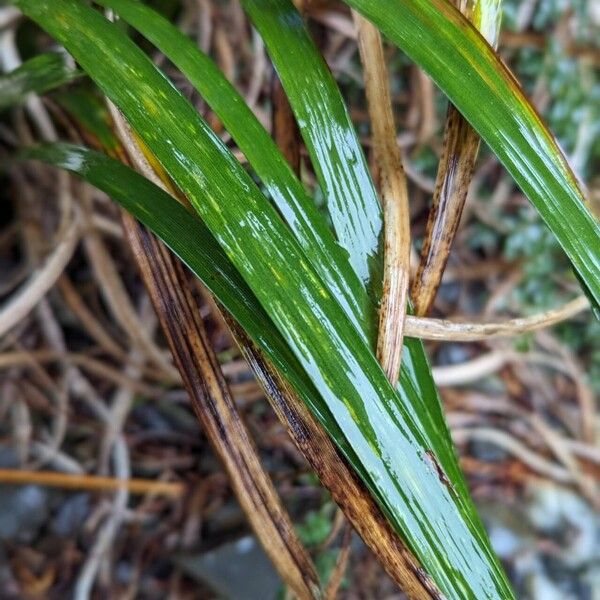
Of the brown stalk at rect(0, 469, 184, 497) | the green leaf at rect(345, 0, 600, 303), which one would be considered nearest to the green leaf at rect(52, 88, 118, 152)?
the green leaf at rect(345, 0, 600, 303)

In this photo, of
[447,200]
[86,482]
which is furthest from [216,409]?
[86,482]

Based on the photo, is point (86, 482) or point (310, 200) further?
point (86, 482)

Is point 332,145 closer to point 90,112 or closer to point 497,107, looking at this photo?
point 497,107

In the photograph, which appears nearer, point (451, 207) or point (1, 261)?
point (451, 207)

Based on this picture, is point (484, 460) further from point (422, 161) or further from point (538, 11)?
point (538, 11)

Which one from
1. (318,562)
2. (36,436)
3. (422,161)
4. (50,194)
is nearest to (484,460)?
(318,562)

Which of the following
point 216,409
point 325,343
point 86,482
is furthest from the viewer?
point 86,482

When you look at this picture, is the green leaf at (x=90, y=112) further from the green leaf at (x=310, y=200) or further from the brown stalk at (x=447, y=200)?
the brown stalk at (x=447, y=200)
